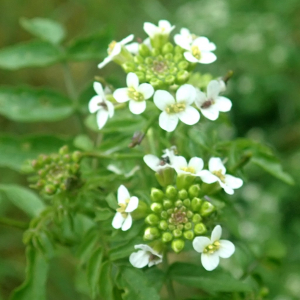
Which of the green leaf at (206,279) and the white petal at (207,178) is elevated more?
the white petal at (207,178)

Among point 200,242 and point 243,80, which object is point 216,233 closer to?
point 200,242

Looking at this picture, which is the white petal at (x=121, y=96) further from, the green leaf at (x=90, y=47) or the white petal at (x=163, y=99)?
the green leaf at (x=90, y=47)

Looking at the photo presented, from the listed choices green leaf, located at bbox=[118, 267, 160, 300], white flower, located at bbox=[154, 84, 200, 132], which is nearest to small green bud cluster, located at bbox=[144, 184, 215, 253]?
green leaf, located at bbox=[118, 267, 160, 300]

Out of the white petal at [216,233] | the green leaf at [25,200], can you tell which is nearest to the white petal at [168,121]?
the white petal at [216,233]

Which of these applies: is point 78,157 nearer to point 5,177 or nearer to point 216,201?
point 216,201

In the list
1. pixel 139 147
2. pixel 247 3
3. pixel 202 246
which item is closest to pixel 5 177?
pixel 139 147

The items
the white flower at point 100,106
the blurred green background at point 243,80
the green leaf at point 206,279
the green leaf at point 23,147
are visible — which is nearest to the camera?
the green leaf at point 206,279
